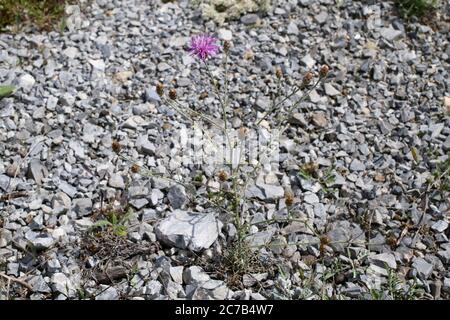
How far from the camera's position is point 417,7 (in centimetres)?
473

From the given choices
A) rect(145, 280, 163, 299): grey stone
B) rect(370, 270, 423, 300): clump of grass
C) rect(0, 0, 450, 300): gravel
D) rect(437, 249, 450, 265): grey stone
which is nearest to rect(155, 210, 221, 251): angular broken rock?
rect(0, 0, 450, 300): gravel

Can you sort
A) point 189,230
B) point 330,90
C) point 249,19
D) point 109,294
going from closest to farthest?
point 109,294
point 189,230
point 330,90
point 249,19

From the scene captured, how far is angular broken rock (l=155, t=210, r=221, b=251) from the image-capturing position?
315cm

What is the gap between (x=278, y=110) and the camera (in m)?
4.00

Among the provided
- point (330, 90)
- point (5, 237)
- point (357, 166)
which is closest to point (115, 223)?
point (5, 237)

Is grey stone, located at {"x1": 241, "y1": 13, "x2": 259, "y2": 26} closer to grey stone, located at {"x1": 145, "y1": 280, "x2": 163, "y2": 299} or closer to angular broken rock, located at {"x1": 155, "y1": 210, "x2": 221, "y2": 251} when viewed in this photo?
angular broken rock, located at {"x1": 155, "y1": 210, "x2": 221, "y2": 251}

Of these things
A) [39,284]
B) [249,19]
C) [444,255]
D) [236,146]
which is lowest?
[39,284]

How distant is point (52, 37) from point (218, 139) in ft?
5.74

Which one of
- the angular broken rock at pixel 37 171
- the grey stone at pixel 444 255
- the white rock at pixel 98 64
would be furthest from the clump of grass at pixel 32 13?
the grey stone at pixel 444 255

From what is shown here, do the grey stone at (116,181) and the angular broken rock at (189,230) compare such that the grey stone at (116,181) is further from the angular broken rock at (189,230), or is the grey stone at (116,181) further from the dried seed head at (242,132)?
the dried seed head at (242,132)

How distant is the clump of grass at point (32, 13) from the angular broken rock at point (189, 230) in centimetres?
224

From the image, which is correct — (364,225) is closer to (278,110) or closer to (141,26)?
(278,110)

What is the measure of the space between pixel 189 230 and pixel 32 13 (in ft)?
8.31

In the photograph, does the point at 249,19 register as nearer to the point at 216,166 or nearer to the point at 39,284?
the point at 216,166
